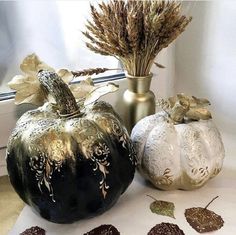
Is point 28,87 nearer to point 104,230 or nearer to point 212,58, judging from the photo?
point 104,230

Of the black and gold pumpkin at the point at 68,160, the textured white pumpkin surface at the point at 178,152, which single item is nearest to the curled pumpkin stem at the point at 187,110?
the textured white pumpkin surface at the point at 178,152

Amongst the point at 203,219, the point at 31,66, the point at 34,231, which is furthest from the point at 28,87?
the point at 203,219

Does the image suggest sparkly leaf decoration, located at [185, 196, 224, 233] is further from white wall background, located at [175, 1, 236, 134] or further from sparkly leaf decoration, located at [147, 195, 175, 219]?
white wall background, located at [175, 1, 236, 134]

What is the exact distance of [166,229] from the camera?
0.61 meters

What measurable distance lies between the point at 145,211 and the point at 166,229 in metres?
0.06

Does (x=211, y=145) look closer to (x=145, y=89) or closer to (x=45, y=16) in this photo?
(x=145, y=89)

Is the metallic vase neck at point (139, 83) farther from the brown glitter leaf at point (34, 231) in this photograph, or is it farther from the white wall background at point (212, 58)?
the brown glitter leaf at point (34, 231)

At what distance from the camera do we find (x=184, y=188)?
70cm

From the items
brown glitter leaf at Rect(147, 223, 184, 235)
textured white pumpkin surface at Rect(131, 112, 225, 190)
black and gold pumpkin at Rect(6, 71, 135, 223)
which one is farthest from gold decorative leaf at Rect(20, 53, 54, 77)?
brown glitter leaf at Rect(147, 223, 184, 235)

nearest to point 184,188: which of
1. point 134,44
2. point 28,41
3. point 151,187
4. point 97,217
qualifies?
point 151,187

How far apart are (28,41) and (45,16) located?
74 millimetres

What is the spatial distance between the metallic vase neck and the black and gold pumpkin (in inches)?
5.8

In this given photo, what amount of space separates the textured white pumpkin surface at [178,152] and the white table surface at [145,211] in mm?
27

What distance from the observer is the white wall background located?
2.80 feet
